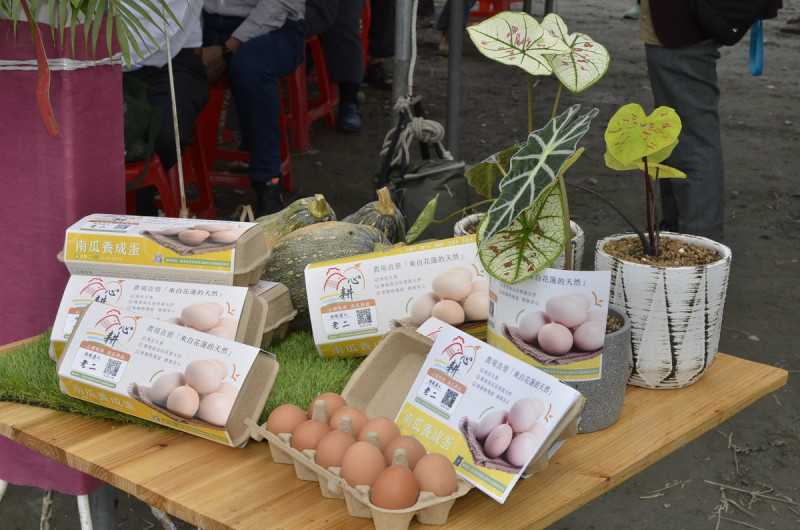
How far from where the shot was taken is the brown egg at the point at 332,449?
1.07 m

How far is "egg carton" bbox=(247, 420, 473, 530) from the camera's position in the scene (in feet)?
3.25

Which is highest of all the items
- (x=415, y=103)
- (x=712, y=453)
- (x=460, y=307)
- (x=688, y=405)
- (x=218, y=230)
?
(x=415, y=103)

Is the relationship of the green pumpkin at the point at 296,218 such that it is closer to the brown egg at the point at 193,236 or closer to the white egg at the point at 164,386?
the brown egg at the point at 193,236

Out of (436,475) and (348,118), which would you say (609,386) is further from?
(348,118)

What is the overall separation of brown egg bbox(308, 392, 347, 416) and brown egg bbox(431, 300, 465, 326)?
224mm

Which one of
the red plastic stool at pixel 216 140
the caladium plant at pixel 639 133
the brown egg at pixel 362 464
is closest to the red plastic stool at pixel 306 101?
the red plastic stool at pixel 216 140

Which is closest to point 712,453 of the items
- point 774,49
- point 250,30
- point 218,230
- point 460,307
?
point 460,307

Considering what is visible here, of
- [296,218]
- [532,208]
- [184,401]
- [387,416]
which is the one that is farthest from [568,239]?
[296,218]

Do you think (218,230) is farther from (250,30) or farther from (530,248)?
(250,30)

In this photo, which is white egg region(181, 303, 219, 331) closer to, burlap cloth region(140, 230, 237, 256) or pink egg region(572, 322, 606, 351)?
burlap cloth region(140, 230, 237, 256)

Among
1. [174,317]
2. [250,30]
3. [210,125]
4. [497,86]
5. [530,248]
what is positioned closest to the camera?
[530,248]

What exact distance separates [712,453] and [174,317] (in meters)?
1.79

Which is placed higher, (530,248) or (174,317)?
(530,248)

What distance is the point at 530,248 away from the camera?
3.88 ft
